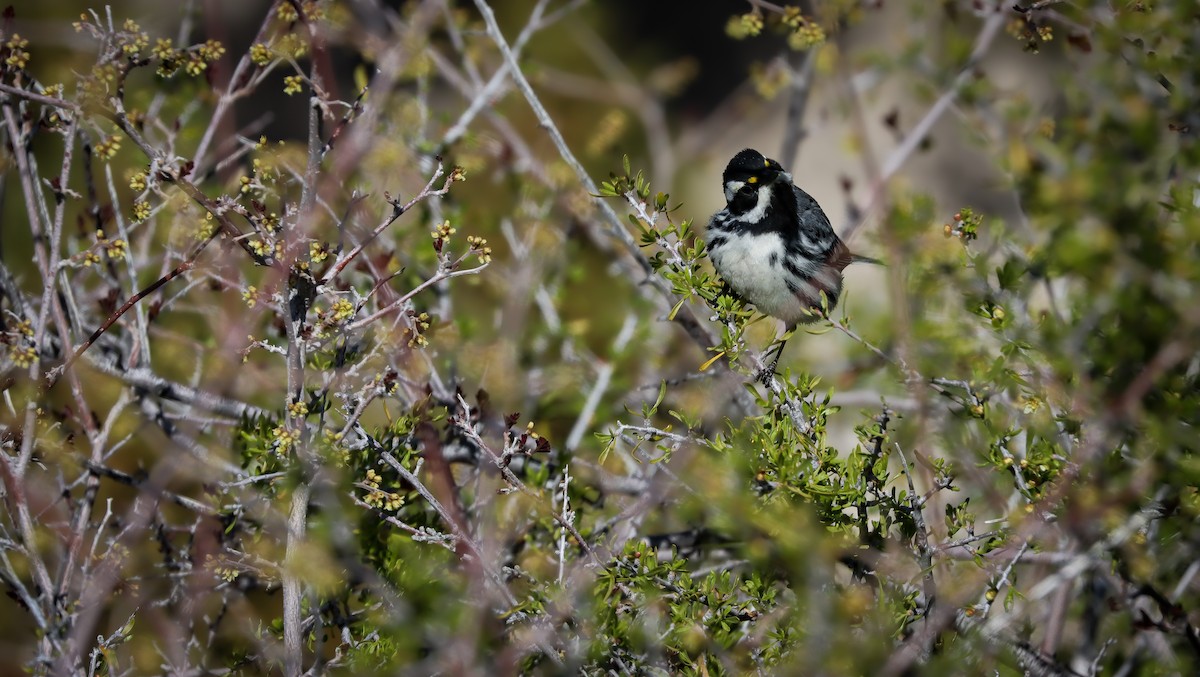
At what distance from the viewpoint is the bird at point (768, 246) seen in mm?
3566

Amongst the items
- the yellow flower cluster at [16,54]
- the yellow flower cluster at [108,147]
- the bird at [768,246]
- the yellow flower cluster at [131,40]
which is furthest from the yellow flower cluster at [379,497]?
the bird at [768,246]

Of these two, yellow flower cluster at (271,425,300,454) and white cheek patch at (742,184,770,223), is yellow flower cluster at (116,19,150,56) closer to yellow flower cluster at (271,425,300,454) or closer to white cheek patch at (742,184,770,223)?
yellow flower cluster at (271,425,300,454)

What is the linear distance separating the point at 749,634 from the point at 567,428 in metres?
2.03

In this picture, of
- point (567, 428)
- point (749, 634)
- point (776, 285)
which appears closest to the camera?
point (749, 634)

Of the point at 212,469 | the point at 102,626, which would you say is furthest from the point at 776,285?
the point at 102,626

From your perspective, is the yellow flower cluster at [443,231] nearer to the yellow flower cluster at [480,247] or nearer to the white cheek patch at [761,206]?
the yellow flower cluster at [480,247]

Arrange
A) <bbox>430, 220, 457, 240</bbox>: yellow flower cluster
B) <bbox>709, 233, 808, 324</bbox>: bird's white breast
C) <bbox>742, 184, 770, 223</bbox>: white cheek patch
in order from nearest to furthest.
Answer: <bbox>430, 220, 457, 240</bbox>: yellow flower cluster
<bbox>709, 233, 808, 324</bbox>: bird's white breast
<bbox>742, 184, 770, 223</bbox>: white cheek patch

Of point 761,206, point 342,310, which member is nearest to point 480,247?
point 342,310

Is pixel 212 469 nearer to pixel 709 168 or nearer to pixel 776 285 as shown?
pixel 776 285

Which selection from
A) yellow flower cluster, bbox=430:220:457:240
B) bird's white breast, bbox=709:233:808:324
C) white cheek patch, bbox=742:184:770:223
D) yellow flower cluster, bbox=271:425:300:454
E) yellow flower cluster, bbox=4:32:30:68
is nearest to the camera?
yellow flower cluster, bbox=271:425:300:454

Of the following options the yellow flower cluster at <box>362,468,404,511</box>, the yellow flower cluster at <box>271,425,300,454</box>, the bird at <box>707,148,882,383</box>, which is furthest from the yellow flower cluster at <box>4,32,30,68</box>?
the bird at <box>707,148,882,383</box>

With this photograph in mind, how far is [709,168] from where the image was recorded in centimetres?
709

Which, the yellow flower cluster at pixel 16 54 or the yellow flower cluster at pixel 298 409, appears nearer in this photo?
the yellow flower cluster at pixel 298 409

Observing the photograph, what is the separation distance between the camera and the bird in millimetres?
3566
